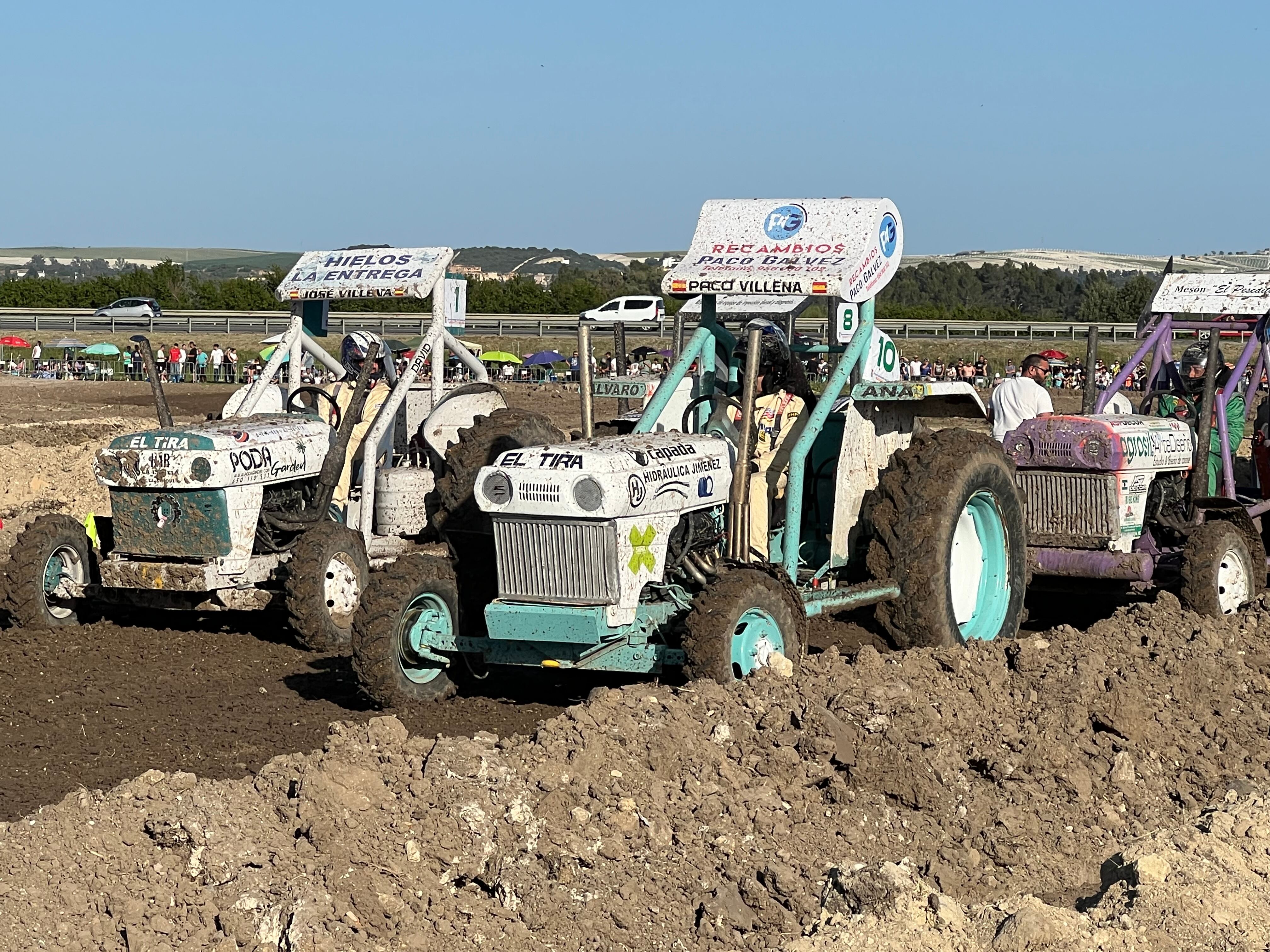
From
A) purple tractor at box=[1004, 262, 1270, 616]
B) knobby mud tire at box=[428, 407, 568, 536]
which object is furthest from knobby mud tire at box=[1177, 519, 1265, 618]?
knobby mud tire at box=[428, 407, 568, 536]

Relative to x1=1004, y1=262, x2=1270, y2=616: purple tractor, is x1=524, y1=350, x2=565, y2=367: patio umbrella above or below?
below

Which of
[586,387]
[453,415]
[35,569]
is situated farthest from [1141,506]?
[35,569]

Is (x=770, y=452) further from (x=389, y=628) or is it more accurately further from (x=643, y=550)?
(x=389, y=628)

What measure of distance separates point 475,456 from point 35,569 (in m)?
3.03

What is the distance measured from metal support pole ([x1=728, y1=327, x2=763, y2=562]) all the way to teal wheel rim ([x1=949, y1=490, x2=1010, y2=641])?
168cm

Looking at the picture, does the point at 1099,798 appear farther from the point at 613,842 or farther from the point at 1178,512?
the point at 1178,512

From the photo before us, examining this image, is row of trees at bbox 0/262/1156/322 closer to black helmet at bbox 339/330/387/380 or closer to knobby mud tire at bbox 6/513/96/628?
black helmet at bbox 339/330/387/380

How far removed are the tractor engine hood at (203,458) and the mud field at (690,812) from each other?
6.26 ft

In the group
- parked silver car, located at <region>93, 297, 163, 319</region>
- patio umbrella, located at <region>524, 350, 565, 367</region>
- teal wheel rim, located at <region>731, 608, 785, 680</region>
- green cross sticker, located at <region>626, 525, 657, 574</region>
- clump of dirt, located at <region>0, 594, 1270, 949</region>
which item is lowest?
patio umbrella, located at <region>524, 350, 565, 367</region>

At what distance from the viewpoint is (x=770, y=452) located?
861 cm

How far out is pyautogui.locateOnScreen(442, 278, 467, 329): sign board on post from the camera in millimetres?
11281

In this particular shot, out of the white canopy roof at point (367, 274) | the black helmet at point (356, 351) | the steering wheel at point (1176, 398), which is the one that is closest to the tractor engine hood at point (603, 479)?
the white canopy roof at point (367, 274)

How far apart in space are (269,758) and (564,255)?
109689 mm

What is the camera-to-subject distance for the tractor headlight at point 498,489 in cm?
743
